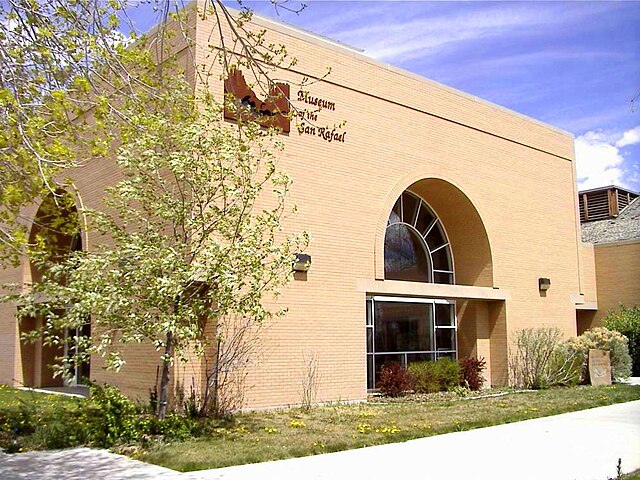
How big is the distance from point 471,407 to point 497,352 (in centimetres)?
585

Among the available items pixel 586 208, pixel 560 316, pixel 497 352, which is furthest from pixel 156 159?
pixel 586 208

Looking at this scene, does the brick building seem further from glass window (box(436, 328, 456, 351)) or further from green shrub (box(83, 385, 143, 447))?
green shrub (box(83, 385, 143, 447))

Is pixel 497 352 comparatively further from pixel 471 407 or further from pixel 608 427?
pixel 608 427

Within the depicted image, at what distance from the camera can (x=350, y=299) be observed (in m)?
17.1

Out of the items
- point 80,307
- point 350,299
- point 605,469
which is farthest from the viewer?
point 350,299

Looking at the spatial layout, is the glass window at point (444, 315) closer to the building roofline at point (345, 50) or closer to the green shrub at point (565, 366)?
the green shrub at point (565, 366)

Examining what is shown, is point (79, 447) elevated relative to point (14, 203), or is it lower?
lower

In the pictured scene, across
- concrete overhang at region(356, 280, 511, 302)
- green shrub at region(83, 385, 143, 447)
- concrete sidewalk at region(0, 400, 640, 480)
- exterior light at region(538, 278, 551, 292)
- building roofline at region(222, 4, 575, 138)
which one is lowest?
concrete sidewalk at region(0, 400, 640, 480)

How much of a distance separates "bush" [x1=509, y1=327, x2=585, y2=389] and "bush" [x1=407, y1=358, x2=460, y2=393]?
2617 mm

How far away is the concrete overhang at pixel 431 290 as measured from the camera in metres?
17.7

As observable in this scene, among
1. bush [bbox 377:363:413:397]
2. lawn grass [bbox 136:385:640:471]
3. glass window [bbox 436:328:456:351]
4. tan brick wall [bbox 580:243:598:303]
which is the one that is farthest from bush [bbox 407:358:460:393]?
tan brick wall [bbox 580:243:598:303]

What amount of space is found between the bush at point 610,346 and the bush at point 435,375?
14.2 ft

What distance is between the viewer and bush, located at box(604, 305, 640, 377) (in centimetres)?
2525

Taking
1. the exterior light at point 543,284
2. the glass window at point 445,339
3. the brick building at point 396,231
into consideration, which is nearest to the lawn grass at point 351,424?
the brick building at point 396,231
